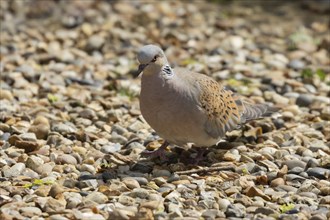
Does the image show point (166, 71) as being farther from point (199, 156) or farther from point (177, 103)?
Answer: point (199, 156)

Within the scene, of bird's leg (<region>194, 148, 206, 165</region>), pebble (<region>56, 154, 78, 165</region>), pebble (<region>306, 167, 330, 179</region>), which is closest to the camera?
pebble (<region>306, 167, 330, 179</region>)

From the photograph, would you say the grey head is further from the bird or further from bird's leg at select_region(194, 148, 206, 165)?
bird's leg at select_region(194, 148, 206, 165)

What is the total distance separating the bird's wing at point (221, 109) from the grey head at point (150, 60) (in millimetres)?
449

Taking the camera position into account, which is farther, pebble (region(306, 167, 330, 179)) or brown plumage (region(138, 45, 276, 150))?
pebble (region(306, 167, 330, 179))

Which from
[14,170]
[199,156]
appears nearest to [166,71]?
[199,156]

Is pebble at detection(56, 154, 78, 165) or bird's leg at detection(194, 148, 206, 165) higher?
bird's leg at detection(194, 148, 206, 165)

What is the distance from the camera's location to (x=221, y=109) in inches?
266

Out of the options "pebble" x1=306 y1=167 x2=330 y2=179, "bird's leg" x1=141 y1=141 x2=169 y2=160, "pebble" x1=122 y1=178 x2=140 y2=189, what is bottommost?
"pebble" x1=122 y1=178 x2=140 y2=189

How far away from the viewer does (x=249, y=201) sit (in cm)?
566

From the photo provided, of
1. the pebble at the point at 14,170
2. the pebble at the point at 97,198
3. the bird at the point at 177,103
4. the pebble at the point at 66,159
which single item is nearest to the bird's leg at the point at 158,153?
the bird at the point at 177,103

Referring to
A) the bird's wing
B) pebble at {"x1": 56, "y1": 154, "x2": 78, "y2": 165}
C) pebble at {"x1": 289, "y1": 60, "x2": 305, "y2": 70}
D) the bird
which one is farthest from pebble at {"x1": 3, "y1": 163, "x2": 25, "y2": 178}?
pebble at {"x1": 289, "y1": 60, "x2": 305, "y2": 70}

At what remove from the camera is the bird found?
6191mm

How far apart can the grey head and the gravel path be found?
814 mm

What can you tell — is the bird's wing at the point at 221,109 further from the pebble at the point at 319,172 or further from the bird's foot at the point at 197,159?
the pebble at the point at 319,172
